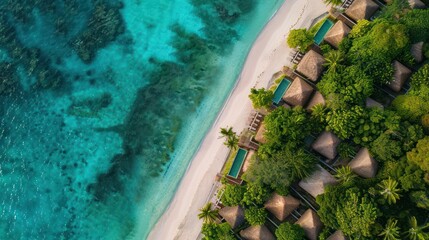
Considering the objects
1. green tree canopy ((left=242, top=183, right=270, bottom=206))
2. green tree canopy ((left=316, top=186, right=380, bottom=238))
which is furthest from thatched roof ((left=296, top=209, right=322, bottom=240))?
green tree canopy ((left=242, top=183, right=270, bottom=206))

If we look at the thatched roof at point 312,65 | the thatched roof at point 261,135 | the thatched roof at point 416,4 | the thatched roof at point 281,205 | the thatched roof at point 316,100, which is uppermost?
the thatched roof at point 416,4

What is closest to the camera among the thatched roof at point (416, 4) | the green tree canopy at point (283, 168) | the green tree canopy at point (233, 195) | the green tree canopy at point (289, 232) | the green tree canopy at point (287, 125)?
the green tree canopy at point (289, 232)

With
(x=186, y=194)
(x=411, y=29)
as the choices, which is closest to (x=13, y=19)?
(x=186, y=194)

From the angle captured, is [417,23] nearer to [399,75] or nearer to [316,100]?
[399,75]

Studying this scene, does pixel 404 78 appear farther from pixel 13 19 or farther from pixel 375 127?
pixel 13 19

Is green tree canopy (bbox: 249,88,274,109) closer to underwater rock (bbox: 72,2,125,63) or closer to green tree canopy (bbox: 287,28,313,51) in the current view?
green tree canopy (bbox: 287,28,313,51)

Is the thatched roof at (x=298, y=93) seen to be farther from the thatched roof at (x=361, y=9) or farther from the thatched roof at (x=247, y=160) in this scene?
the thatched roof at (x=361, y=9)

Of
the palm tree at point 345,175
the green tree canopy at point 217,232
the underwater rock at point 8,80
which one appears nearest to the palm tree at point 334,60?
the palm tree at point 345,175
